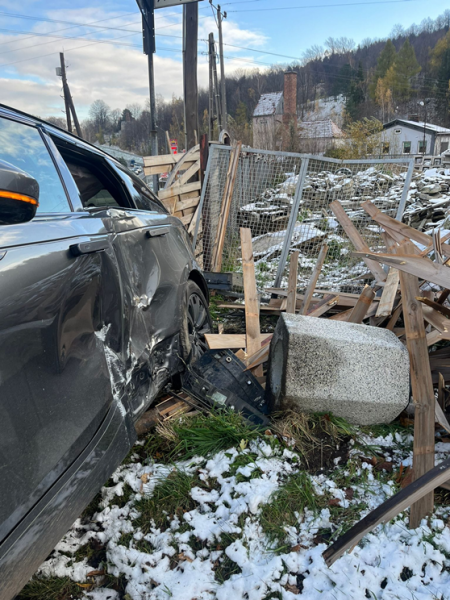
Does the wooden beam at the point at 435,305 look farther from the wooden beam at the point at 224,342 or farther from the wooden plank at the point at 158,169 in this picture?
the wooden plank at the point at 158,169

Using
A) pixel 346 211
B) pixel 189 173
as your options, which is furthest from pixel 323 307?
pixel 189 173

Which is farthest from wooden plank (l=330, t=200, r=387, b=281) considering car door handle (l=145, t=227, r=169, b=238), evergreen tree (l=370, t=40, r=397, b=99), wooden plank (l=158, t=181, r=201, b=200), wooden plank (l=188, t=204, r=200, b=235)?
evergreen tree (l=370, t=40, r=397, b=99)

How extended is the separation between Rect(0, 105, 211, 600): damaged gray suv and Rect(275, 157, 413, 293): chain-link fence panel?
4062 mm

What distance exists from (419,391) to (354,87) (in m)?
82.7

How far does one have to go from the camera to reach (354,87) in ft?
240

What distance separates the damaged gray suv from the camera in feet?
3.88

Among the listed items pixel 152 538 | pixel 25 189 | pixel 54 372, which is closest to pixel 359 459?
pixel 152 538

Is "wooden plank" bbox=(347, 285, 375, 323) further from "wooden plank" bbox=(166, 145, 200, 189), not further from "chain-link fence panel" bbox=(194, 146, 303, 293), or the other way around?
"wooden plank" bbox=(166, 145, 200, 189)

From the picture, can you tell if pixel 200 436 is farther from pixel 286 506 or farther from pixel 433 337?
pixel 433 337

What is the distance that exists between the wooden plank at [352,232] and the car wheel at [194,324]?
4.35 ft

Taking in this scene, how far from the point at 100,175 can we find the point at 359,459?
2.36 metres

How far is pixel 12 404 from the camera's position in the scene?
118cm

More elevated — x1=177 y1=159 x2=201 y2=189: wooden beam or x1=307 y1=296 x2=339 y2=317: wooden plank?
x1=177 y1=159 x2=201 y2=189: wooden beam

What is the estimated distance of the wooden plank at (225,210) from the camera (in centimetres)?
650
